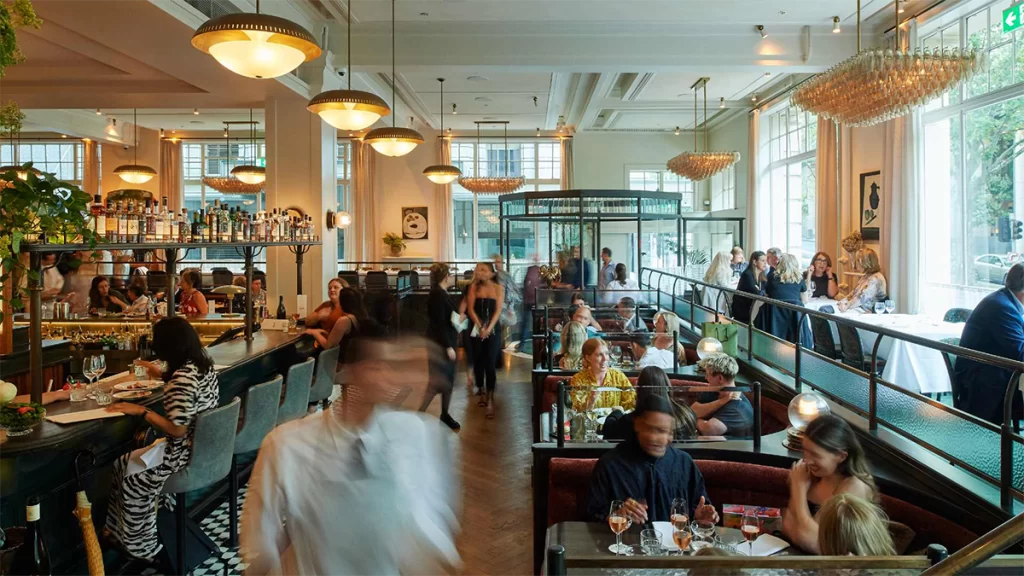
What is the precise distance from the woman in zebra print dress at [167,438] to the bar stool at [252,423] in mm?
490

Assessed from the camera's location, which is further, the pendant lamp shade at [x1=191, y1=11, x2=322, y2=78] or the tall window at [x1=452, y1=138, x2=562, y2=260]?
the tall window at [x1=452, y1=138, x2=562, y2=260]

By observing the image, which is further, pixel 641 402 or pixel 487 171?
pixel 487 171

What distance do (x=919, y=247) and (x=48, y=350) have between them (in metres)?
9.33

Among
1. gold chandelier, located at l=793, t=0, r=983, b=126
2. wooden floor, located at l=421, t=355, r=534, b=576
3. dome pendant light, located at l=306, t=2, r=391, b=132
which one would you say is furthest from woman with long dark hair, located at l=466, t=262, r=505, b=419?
gold chandelier, located at l=793, t=0, r=983, b=126

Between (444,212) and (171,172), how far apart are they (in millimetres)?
7234

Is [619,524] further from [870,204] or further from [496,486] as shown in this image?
[870,204]

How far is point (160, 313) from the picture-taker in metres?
7.24

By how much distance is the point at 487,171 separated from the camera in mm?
18344

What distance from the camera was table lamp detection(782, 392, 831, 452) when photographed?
3.25 metres

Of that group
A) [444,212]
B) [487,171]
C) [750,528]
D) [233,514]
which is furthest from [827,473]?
[487,171]

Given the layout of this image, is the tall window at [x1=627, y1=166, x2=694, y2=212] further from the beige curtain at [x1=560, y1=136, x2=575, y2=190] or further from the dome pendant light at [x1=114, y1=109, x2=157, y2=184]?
the dome pendant light at [x1=114, y1=109, x2=157, y2=184]

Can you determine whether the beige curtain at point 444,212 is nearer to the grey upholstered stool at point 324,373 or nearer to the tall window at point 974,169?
the tall window at point 974,169

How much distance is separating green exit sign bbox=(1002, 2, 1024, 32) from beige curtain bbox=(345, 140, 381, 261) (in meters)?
13.3

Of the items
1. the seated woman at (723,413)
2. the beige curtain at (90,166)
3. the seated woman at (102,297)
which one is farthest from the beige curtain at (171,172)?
the seated woman at (723,413)
